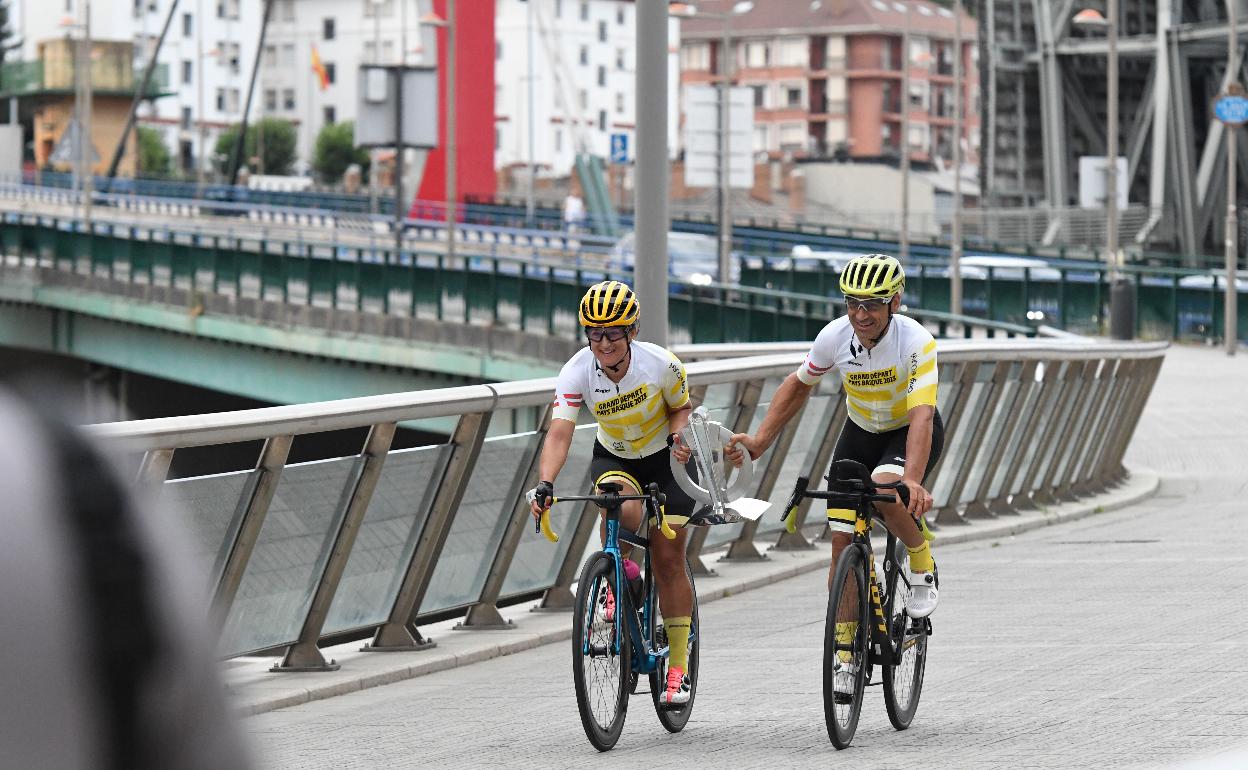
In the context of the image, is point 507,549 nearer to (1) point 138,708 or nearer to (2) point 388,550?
(2) point 388,550

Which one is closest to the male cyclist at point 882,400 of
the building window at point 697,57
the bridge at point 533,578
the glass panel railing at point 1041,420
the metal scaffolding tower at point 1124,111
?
the bridge at point 533,578

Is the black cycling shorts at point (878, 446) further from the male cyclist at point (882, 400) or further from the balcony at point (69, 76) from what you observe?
the balcony at point (69, 76)

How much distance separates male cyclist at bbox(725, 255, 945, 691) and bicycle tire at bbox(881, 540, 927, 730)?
5cm

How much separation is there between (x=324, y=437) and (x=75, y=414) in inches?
318

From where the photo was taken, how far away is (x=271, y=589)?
8.84 meters

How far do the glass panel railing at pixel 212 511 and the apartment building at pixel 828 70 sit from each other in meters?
136

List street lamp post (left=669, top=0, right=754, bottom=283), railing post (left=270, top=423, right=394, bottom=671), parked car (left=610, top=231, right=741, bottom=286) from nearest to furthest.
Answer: railing post (left=270, top=423, right=394, bottom=671) < street lamp post (left=669, top=0, right=754, bottom=283) < parked car (left=610, top=231, right=741, bottom=286)

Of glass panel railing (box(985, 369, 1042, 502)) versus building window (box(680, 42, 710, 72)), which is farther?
building window (box(680, 42, 710, 72))

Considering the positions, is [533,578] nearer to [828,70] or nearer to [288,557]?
[288,557]

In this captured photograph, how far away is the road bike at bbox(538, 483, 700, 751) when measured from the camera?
23.6 feet

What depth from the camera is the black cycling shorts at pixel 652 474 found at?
7590 millimetres

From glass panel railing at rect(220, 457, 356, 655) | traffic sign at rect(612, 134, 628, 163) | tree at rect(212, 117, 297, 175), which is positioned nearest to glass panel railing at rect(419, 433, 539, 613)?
glass panel railing at rect(220, 457, 356, 655)

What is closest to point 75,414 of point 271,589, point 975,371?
point 271,589

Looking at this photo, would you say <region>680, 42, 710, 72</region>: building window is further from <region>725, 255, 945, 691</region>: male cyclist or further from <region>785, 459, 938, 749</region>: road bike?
<region>785, 459, 938, 749</region>: road bike
